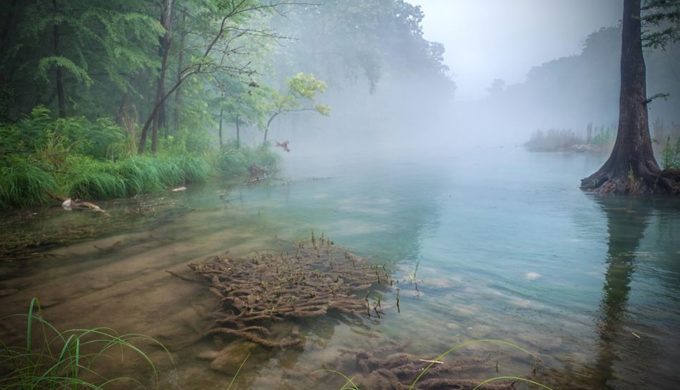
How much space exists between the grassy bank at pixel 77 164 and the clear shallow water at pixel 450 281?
50.9 inches

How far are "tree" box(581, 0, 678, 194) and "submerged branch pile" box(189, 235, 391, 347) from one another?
10804 millimetres

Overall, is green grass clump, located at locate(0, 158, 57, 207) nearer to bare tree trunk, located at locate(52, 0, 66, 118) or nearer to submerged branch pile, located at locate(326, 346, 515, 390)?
bare tree trunk, located at locate(52, 0, 66, 118)

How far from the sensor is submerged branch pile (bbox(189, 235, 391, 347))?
3471 mm

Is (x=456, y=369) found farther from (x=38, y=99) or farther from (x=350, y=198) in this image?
(x=38, y=99)

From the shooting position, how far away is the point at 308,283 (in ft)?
14.1

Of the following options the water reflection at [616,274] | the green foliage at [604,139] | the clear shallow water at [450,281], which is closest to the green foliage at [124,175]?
the clear shallow water at [450,281]

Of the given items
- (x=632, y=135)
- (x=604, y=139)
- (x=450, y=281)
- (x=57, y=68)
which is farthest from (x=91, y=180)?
(x=604, y=139)

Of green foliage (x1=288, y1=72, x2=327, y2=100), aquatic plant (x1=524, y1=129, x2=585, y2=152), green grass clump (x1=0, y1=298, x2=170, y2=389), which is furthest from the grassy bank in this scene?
aquatic plant (x1=524, y1=129, x2=585, y2=152)

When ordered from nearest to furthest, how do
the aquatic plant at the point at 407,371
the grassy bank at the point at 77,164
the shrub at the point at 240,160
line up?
the aquatic plant at the point at 407,371 < the grassy bank at the point at 77,164 < the shrub at the point at 240,160

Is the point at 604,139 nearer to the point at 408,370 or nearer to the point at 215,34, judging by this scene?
the point at 215,34

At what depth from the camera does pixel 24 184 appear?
26.6 ft

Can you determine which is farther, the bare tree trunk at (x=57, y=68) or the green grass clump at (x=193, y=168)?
the green grass clump at (x=193, y=168)

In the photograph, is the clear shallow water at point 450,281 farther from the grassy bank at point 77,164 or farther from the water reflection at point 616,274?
the grassy bank at point 77,164

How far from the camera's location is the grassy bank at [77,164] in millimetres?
8156
